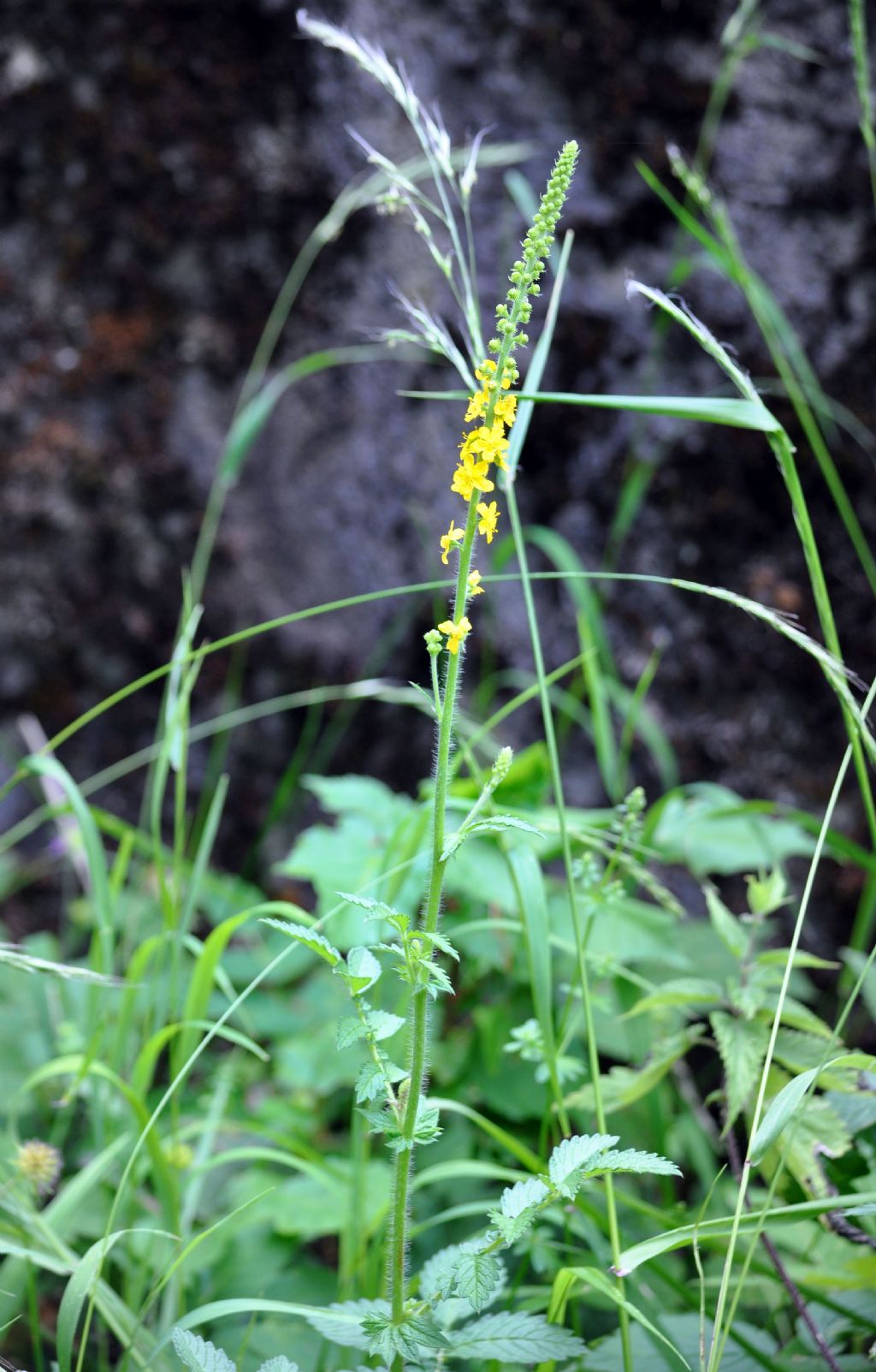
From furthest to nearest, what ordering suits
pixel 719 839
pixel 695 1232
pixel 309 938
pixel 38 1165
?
pixel 719 839 → pixel 38 1165 → pixel 695 1232 → pixel 309 938

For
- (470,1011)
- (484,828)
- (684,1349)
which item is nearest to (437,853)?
(484,828)

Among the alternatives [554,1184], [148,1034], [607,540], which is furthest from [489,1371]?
[607,540]

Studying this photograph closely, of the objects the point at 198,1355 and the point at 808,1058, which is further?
the point at 808,1058

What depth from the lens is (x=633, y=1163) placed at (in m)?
0.69

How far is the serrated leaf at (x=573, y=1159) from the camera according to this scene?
2.29 feet

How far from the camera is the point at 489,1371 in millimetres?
899

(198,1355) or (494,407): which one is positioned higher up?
(494,407)

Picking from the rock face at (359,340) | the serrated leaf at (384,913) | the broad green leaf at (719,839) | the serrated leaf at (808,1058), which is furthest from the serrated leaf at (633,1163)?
the rock face at (359,340)

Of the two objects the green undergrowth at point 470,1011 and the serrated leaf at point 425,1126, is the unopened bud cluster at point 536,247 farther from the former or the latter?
the serrated leaf at point 425,1126

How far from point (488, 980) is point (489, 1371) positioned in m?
0.62

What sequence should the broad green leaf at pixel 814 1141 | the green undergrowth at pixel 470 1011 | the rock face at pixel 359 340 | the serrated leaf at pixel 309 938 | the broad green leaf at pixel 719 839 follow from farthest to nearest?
the rock face at pixel 359 340 < the broad green leaf at pixel 719 839 < the broad green leaf at pixel 814 1141 < the green undergrowth at pixel 470 1011 < the serrated leaf at pixel 309 938

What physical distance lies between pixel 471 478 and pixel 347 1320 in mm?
664

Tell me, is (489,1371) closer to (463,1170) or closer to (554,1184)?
(463,1170)

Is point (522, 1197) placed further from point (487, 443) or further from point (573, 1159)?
point (487, 443)
